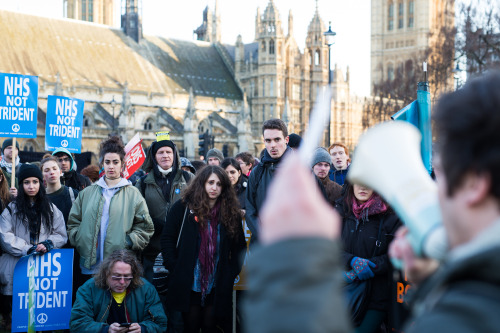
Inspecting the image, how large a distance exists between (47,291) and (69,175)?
8.65 ft

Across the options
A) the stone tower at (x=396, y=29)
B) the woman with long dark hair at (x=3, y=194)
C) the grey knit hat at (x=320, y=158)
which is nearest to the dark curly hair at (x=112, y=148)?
the woman with long dark hair at (x=3, y=194)

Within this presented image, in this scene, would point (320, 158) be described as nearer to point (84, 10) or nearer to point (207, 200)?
point (207, 200)

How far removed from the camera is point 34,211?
568 cm

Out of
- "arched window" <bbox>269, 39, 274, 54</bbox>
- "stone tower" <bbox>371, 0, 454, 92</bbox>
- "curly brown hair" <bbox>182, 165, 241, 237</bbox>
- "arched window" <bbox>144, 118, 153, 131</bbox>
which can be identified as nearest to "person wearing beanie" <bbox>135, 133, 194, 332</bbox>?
"curly brown hair" <bbox>182, 165, 241, 237</bbox>

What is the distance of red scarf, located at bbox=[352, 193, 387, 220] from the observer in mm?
4582

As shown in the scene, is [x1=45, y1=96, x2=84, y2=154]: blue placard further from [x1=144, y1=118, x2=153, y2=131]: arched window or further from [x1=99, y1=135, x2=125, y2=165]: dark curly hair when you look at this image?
[x1=144, y1=118, x2=153, y2=131]: arched window

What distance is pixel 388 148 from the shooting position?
1.31 m

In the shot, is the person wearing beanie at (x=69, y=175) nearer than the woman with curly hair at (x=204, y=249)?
No

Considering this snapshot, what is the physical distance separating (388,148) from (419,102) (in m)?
4.01

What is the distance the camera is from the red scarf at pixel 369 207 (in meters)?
4.58

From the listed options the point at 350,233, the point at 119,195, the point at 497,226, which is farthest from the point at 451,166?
the point at 119,195

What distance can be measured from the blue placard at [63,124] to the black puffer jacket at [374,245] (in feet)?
19.4

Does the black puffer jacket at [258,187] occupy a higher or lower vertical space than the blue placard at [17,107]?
lower

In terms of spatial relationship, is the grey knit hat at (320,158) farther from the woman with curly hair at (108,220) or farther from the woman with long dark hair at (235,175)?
the woman with curly hair at (108,220)
